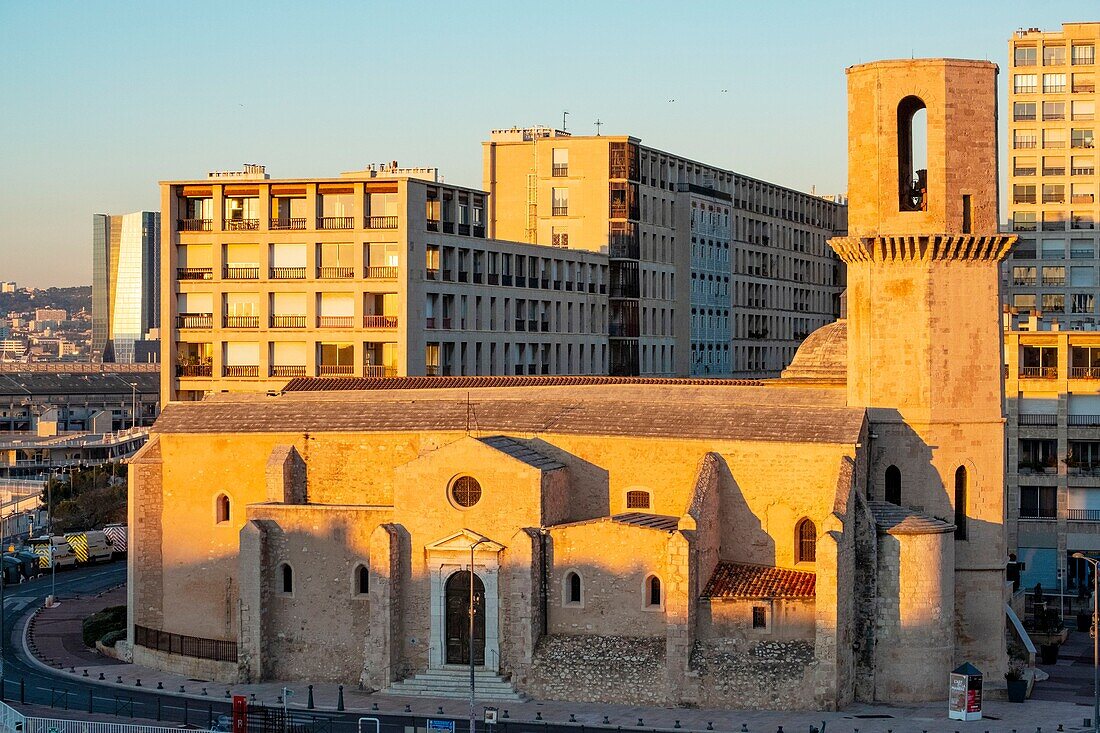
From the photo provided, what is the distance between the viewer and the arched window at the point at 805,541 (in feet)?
198

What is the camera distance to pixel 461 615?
200 feet

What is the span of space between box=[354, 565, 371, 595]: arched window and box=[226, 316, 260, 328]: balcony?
34.8 meters

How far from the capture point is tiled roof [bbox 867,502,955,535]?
192 ft

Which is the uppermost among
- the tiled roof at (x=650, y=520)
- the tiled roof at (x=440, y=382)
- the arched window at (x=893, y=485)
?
the tiled roof at (x=440, y=382)

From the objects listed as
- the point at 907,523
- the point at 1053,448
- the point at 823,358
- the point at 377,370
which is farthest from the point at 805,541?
the point at 377,370

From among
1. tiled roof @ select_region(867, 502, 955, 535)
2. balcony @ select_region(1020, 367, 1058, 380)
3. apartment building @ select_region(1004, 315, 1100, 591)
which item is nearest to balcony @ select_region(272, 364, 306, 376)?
apartment building @ select_region(1004, 315, 1100, 591)

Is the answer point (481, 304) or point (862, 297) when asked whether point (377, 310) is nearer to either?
point (481, 304)

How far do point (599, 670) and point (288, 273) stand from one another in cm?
4200

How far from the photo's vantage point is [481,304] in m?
101

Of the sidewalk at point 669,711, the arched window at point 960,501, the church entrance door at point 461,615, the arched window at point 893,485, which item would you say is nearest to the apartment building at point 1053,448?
the sidewalk at point 669,711

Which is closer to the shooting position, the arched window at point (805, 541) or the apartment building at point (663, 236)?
the arched window at point (805, 541)

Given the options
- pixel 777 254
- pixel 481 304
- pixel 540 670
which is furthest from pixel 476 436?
pixel 777 254

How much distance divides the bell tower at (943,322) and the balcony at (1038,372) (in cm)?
2725

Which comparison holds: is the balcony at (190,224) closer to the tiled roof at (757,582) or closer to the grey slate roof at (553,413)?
the grey slate roof at (553,413)
